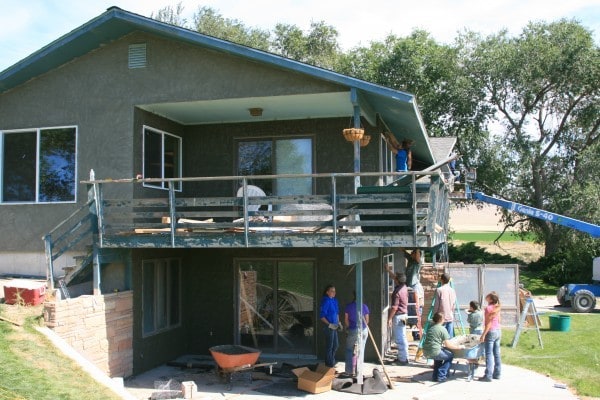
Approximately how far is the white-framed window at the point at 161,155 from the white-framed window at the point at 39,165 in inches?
61.1

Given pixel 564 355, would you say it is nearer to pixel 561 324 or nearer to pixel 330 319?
pixel 561 324

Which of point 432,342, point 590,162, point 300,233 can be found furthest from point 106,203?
point 590,162

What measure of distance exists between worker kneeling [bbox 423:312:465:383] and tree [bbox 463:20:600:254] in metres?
23.7

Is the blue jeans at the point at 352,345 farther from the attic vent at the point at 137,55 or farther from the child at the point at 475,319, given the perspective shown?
the attic vent at the point at 137,55

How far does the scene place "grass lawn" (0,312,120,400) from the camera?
8438 millimetres

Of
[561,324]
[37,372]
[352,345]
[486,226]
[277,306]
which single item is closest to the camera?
[37,372]

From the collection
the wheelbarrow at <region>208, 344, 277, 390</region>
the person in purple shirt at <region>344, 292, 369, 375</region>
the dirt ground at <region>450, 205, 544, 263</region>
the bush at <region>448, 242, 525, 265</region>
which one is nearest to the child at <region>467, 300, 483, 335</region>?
the person in purple shirt at <region>344, 292, 369, 375</region>

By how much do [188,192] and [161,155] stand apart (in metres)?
1.45

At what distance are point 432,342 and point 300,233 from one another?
3648 millimetres

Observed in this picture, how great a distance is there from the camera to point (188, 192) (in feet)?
51.9

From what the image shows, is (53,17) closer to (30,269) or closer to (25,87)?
(25,87)

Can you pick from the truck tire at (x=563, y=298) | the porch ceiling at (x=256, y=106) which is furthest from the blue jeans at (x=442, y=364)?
the truck tire at (x=563, y=298)

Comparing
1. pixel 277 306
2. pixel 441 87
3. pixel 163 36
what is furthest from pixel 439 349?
pixel 441 87

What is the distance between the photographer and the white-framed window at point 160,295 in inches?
549
